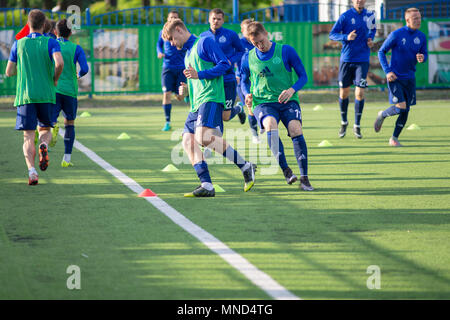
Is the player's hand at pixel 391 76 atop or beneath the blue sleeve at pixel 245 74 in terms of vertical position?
beneath

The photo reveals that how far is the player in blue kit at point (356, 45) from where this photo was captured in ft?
44.5

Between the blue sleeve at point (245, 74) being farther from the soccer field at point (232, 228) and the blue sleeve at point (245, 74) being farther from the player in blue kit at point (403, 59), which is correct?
the player in blue kit at point (403, 59)

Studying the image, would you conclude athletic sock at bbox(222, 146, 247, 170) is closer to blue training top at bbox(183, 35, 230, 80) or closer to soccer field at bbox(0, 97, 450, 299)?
soccer field at bbox(0, 97, 450, 299)

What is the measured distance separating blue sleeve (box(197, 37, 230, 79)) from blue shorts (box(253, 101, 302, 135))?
3.46 ft

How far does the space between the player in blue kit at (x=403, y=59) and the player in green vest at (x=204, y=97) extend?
4.77m

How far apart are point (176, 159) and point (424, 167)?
11.4 ft

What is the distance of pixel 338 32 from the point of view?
13.7 meters

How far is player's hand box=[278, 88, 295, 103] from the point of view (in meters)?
8.66

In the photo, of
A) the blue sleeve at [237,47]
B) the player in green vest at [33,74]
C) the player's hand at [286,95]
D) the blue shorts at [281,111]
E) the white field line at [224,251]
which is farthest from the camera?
the blue sleeve at [237,47]

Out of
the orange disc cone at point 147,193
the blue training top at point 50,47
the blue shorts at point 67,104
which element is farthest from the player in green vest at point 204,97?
the blue shorts at point 67,104

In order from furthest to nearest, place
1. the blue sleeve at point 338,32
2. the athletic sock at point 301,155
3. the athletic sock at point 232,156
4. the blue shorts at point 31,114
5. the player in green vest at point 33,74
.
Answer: the blue sleeve at point 338,32 → the blue shorts at point 31,114 → the player in green vest at point 33,74 → the athletic sock at point 301,155 → the athletic sock at point 232,156

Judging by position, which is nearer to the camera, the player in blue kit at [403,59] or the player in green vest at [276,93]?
the player in green vest at [276,93]

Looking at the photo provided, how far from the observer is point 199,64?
826 centimetres

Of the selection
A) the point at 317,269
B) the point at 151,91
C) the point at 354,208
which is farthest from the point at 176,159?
the point at 151,91
